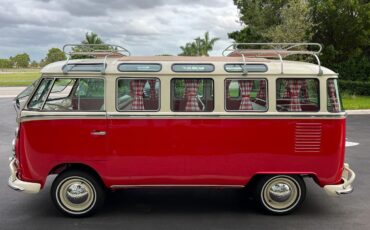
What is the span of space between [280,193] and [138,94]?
2.58 meters

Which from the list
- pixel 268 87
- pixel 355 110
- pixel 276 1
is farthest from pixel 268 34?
pixel 268 87

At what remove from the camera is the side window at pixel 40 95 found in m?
6.18

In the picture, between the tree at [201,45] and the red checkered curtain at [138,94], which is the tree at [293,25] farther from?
the tree at [201,45]

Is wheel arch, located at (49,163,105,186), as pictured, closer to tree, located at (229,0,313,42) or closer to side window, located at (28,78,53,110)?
side window, located at (28,78,53,110)

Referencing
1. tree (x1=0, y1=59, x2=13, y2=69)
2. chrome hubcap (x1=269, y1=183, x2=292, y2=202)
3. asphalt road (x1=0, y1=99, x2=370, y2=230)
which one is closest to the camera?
asphalt road (x1=0, y1=99, x2=370, y2=230)

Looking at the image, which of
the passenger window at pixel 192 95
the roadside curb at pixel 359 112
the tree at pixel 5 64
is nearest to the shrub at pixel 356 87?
the roadside curb at pixel 359 112

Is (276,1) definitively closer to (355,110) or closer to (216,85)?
(355,110)

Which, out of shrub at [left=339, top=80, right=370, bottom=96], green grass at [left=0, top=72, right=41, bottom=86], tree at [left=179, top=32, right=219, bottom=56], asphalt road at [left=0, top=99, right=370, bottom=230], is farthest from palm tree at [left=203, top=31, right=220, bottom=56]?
asphalt road at [left=0, top=99, right=370, bottom=230]

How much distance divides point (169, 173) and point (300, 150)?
1.93 meters

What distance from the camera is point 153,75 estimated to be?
613 centimetres

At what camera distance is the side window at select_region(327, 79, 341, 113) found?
619 cm

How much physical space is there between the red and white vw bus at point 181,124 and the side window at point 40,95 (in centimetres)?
1

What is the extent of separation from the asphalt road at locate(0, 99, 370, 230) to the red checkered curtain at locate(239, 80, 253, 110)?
5.41 ft

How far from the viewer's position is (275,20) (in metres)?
28.3
